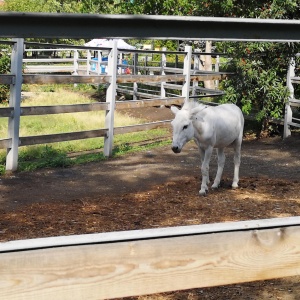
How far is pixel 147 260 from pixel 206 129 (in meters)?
6.63

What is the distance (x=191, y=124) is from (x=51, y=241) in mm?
6500

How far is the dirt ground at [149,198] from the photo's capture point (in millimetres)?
6528

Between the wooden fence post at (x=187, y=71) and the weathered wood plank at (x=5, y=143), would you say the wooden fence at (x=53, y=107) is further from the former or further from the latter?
the wooden fence post at (x=187, y=71)

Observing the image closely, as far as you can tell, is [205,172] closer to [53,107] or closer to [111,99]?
[53,107]

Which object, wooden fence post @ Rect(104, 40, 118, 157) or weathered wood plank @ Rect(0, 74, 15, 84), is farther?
wooden fence post @ Rect(104, 40, 118, 157)

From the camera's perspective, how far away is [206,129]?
28.5 feet

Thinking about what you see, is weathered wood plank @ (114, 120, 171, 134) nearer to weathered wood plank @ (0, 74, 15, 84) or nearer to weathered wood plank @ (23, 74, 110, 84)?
weathered wood plank @ (23, 74, 110, 84)

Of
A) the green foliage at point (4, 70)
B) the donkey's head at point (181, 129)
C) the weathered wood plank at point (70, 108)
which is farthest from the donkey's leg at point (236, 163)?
the green foliage at point (4, 70)

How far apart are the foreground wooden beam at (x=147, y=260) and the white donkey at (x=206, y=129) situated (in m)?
5.86

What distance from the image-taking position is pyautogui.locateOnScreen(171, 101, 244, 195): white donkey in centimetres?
830

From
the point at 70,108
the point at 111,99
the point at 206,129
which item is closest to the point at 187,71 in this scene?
the point at 111,99

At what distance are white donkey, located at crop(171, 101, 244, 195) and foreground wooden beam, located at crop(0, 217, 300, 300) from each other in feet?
19.2

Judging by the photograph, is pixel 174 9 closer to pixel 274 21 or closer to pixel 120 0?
pixel 120 0

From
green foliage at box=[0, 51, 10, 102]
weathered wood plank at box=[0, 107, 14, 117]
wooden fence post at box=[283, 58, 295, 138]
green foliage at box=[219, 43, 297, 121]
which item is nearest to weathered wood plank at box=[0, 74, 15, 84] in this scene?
weathered wood plank at box=[0, 107, 14, 117]
